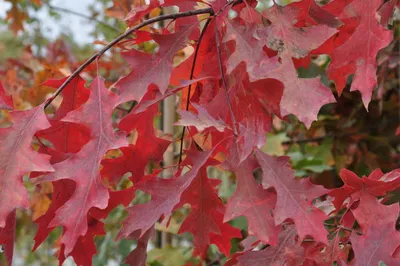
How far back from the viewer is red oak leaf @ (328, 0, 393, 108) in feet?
2.38

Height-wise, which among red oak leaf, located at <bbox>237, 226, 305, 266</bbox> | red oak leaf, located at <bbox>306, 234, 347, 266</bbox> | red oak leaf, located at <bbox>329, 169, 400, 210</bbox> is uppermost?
red oak leaf, located at <bbox>329, 169, 400, 210</bbox>

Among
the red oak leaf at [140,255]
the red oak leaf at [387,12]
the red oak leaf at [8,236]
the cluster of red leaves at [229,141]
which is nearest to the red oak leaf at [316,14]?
the cluster of red leaves at [229,141]

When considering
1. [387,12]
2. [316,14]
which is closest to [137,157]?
[316,14]

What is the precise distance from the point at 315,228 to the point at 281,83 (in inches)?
6.9

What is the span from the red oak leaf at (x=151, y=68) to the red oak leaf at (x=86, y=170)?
0.09ft

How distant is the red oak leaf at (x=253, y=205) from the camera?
649 mm

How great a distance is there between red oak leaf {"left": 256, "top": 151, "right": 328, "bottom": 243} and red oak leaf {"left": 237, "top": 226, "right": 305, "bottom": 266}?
9 centimetres

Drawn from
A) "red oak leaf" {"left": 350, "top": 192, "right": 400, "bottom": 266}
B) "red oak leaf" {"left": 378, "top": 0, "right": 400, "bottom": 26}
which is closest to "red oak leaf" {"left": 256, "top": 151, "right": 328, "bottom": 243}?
"red oak leaf" {"left": 350, "top": 192, "right": 400, "bottom": 266}

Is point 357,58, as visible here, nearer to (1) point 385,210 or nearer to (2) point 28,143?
(1) point 385,210

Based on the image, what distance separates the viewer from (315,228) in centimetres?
64

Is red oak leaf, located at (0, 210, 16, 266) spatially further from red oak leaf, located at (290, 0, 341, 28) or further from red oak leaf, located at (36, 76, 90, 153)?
red oak leaf, located at (290, 0, 341, 28)

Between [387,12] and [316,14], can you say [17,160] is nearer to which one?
[316,14]

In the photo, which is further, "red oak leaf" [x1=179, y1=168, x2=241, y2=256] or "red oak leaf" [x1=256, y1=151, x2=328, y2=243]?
"red oak leaf" [x1=179, y1=168, x2=241, y2=256]

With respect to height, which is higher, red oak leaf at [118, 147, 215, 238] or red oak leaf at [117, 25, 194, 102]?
red oak leaf at [117, 25, 194, 102]
